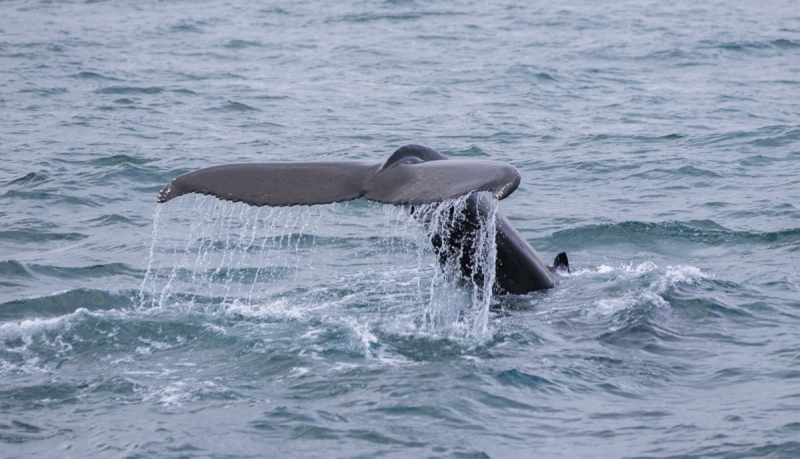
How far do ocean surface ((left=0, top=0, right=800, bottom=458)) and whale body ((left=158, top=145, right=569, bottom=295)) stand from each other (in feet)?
1.79

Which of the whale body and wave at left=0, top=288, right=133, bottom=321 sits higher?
the whale body

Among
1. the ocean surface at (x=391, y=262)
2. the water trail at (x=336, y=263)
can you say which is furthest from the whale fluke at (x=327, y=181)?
the ocean surface at (x=391, y=262)

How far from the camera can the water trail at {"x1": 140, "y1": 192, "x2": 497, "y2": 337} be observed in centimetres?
691

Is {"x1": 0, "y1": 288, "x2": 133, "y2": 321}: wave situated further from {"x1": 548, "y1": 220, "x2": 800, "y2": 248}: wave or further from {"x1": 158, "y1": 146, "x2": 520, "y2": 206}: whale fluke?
{"x1": 548, "y1": 220, "x2": 800, "y2": 248}: wave

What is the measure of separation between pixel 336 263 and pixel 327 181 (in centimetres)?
338

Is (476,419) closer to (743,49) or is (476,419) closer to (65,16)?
(743,49)

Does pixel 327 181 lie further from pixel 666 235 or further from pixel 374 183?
pixel 666 235

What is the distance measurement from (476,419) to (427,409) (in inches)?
10.9

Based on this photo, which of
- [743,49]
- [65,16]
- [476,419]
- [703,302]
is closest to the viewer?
[476,419]

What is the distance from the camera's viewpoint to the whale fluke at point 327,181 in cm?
593

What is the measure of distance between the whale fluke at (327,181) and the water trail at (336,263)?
0.46 meters

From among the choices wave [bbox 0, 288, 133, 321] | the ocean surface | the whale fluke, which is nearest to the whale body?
the whale fluke

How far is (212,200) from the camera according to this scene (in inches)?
460

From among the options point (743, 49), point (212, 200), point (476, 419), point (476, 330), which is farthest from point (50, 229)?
point (743, 49)
